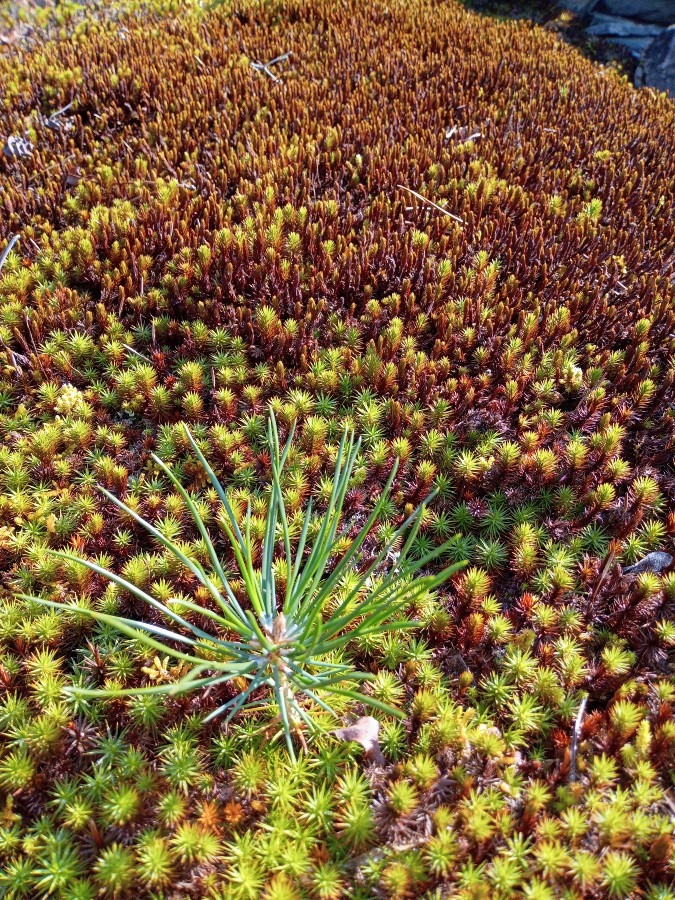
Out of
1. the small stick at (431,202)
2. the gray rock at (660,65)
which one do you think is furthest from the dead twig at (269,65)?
the gray rock at (660,65)

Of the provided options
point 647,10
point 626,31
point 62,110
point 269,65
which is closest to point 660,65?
point 626,31

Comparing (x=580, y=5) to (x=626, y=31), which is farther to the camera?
(x=580, y=5)

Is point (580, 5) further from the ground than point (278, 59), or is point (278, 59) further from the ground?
point (580, 5)

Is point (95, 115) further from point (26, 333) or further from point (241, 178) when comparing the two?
point (26, 333)

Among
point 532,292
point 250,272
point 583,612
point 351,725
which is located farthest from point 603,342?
point 351,725

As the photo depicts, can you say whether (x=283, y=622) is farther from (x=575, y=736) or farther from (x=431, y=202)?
(x=431, y=202)

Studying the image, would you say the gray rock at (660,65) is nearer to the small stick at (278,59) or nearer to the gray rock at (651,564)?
the small stick at (278,59)
